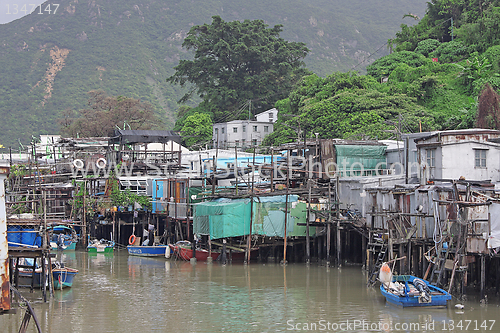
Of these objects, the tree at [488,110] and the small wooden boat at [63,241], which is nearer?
the tree at [488,110]

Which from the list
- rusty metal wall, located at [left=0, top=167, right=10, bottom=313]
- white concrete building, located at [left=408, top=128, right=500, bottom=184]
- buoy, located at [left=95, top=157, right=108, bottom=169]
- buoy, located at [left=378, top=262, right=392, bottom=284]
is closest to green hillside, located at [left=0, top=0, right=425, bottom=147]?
buoy, located at [left=95, top=157, right=108, bottom=169]

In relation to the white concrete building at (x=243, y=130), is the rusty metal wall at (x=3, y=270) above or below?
below

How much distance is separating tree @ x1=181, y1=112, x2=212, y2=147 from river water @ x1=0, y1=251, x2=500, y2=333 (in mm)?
39761

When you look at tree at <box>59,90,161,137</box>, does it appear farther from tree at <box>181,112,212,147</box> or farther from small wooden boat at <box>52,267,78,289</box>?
small wooden boat at <box>52,267,78,289</box>

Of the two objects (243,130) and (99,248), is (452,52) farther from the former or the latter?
(99,248)

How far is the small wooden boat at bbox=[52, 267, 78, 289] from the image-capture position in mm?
24078

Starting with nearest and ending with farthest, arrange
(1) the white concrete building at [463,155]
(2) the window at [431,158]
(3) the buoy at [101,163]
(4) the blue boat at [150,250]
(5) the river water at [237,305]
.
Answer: (5) the river water at [237,305] → (1) the white concrete building at [463,155] → (2) the window at [431,158] → (4) the blue boat at [150,250] → (3) the buoy at [101,163]

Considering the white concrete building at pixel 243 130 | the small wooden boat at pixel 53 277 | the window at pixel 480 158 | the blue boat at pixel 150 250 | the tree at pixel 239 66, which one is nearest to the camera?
the small wooden boat at pixel 53 277

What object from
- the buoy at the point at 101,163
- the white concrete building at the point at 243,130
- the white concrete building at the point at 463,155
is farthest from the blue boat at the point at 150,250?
the white concrete building at the point at 243,130

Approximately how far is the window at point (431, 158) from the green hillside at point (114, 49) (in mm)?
74565

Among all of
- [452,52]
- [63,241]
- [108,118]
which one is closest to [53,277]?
[63,241]

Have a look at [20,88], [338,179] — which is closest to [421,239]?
[338,179]

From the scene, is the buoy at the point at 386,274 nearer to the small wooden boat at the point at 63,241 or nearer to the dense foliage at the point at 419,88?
the dense foliage at the point at 419,88

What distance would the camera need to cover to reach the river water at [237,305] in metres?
18.8
